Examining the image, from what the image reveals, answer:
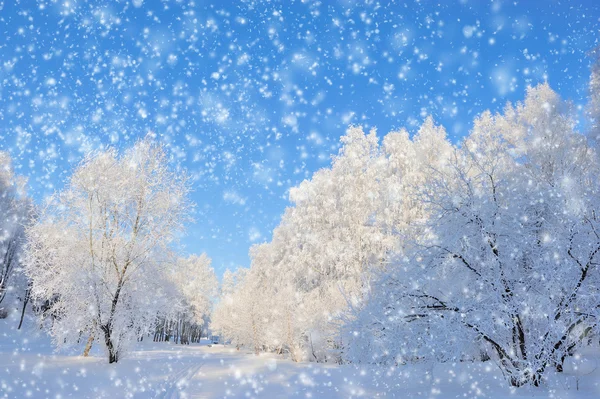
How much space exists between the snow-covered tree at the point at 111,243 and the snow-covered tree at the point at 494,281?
394 inches

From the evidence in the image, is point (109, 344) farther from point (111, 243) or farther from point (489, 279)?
point (489, 279)

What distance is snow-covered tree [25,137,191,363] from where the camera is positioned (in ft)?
45.1

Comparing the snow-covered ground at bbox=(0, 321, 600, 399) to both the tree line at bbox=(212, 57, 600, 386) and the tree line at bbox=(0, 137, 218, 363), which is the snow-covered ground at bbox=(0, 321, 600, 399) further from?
the tree line at bbox=(0, 137, 218, 363)

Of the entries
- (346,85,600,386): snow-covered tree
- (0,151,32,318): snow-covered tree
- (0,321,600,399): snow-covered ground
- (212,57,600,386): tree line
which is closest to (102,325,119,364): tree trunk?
(0,321,600,399): snow-covered ground

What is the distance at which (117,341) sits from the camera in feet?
46.1

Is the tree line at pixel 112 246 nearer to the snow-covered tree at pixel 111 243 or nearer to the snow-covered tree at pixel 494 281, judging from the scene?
the snow-covered tree at pixel 111 243

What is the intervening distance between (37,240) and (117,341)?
19.5 ft

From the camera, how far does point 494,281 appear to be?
6.72m

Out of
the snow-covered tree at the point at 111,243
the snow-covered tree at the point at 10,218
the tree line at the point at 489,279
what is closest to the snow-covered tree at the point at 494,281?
the tree line at the point at 489,279

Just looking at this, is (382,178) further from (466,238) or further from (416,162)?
(466,238)

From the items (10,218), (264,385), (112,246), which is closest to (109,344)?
(112,246)

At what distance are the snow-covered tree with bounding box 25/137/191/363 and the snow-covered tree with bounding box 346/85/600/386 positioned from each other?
32.9 feet

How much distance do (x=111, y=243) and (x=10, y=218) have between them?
73.9ft

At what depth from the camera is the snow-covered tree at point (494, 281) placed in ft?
21.4
